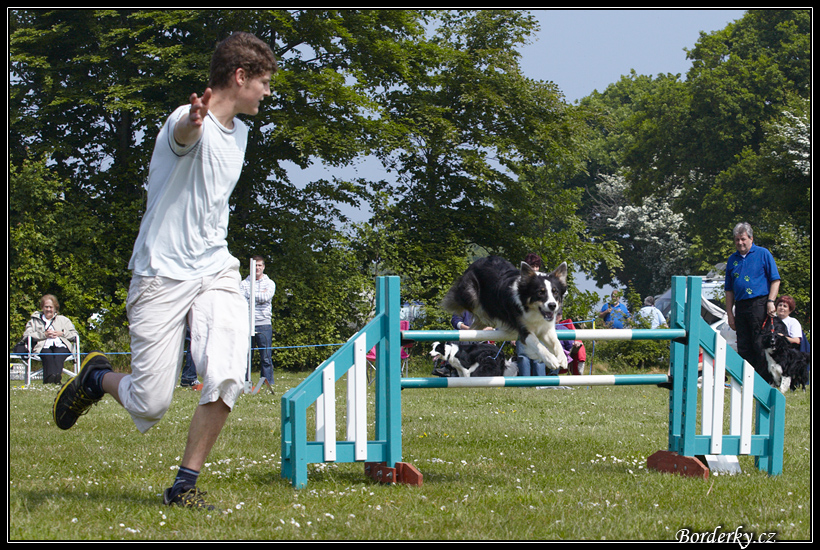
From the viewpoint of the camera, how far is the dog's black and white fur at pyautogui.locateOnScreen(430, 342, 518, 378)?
40.5 feet

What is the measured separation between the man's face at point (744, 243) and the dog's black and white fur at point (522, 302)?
283cm

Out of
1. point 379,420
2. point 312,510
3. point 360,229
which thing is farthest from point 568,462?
point 360,229

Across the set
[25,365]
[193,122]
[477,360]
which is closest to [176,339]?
[193,122]

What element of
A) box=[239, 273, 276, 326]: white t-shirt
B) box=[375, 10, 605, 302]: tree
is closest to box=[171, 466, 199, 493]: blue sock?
box=[239, 273, 276, 326]: white t-shirt

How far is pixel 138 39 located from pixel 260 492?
47.7ft

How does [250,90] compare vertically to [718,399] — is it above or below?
above

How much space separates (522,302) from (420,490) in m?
1.97

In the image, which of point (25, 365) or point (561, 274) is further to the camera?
point (25, 365)

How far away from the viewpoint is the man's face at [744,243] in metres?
7.75

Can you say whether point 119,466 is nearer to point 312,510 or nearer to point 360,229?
point 312,510

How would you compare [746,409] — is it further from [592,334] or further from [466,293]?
[466,293]

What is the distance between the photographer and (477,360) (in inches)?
490

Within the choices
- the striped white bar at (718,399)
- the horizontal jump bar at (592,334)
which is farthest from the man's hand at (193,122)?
the striped white bar at (718,399)

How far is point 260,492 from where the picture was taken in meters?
3.80
